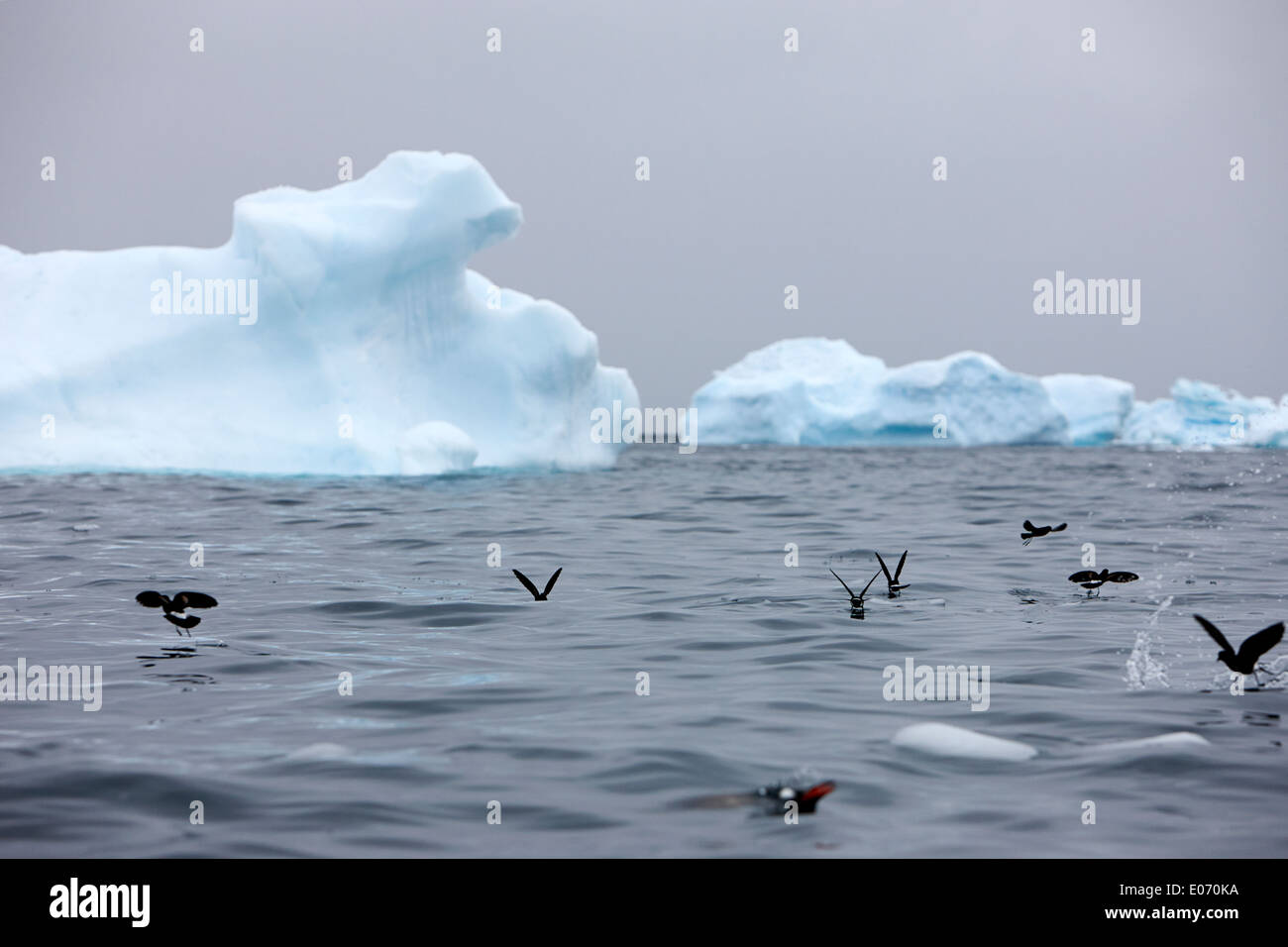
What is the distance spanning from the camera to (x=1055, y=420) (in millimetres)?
52844

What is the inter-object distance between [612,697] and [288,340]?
18832mm

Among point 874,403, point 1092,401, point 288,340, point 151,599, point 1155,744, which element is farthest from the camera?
point 1092,401

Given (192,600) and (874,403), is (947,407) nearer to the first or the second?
(874,403)

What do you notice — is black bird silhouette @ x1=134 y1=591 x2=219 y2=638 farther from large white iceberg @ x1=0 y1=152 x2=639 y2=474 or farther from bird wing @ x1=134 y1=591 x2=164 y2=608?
large white iceberg @ x1=0 y1=152 x2=639 y2=474

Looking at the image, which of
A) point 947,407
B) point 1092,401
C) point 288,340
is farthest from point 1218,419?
point 288,340

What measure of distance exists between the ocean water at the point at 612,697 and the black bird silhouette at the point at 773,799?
7cm

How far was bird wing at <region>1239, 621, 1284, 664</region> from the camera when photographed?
4.50 m

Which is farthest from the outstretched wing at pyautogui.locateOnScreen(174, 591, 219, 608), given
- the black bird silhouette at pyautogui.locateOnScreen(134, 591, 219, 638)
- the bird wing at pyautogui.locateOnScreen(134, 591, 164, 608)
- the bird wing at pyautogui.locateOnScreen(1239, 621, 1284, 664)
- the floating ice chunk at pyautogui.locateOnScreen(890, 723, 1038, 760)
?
the bird wing at pyautogui.locateOnScreen(1239, 621, 1284, 664)

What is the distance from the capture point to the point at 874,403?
5344 centimetres

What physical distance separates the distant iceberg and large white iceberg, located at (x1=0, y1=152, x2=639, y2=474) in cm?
3093
